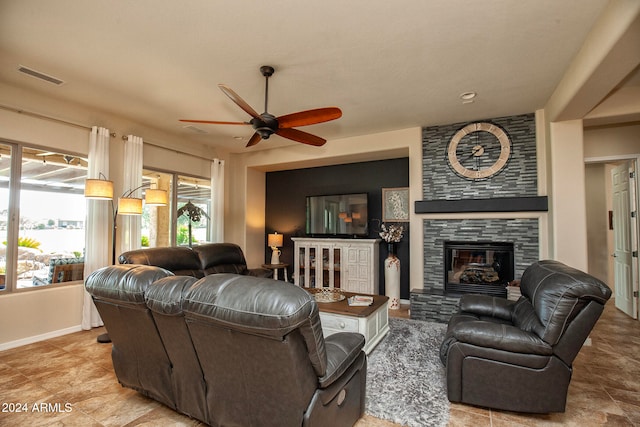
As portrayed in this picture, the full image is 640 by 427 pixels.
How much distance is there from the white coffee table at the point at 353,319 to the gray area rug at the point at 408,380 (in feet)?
0.47

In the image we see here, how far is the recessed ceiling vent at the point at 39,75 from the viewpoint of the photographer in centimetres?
297

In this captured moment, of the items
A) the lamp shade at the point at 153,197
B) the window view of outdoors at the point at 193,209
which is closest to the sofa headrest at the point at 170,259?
the lamp shade at the point at 153,197

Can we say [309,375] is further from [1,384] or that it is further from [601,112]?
[601,112]

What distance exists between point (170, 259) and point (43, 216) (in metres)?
1.55

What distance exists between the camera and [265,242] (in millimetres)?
6535

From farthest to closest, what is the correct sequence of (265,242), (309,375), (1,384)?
(265,242) → (1,384) → (309,375)

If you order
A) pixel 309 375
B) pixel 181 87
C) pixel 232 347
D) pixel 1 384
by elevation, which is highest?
pixel 181 87

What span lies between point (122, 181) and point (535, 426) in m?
4.99

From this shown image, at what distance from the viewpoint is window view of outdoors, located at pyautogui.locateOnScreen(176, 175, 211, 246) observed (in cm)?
523

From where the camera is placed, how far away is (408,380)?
2.52 metres

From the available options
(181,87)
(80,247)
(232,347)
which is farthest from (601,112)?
(80,247)

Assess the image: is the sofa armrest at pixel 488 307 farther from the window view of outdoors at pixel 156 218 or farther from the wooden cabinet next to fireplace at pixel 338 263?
the window view of outdoors at pixel 156 218

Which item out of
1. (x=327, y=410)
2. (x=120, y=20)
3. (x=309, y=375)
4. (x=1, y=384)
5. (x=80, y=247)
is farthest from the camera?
(x=80, y=247)

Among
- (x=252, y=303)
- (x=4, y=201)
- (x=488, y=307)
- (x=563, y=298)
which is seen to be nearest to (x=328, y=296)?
(x=488, y=307)
